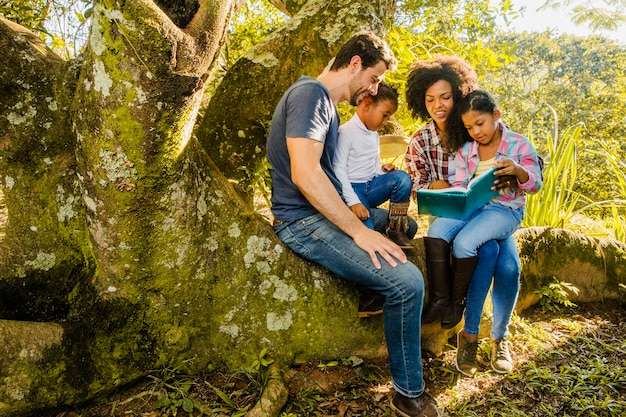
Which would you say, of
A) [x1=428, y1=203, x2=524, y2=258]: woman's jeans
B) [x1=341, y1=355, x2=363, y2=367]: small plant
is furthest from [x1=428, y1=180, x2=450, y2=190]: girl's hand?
[x1=341, y1=355, x2=363, y2=367]: small plant

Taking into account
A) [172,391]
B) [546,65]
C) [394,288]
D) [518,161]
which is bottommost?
[172,391]

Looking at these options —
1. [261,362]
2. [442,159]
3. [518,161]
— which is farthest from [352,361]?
[518,161]

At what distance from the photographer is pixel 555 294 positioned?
3281 millimetres

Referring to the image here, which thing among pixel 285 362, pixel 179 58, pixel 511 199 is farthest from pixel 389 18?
pixel 285 362

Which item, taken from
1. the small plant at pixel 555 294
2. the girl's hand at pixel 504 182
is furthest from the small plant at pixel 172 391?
the small plant at pixel 555 294

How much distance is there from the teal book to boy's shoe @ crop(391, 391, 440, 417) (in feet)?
3.17

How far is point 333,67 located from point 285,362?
165 cm

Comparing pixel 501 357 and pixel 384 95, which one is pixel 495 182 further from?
pixel 501 357

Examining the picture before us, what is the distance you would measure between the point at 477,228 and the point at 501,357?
0.83 meters

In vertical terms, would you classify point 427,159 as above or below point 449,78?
below

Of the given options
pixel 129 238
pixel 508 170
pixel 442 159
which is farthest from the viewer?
pixel 442 159

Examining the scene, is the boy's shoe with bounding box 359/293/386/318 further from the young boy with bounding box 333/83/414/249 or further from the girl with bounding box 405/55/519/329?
the young boy with bounding box 333/83/414/249

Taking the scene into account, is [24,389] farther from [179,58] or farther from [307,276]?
[179,58]

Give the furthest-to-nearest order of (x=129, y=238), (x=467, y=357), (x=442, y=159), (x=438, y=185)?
(x=442, y=159) < (x=438, y=185) < (x=467, y=357) < (x=129, y=238)
